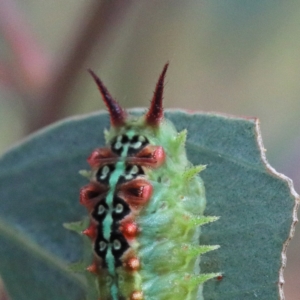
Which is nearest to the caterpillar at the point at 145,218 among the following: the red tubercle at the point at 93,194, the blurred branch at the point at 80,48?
the red tubercle at the point at 93,194

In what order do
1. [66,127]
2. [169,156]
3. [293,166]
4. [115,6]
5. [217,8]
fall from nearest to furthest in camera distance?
1. [169,156]
2. [66,127]
3. [115,6]
4. [293,166]
5. [217,8]

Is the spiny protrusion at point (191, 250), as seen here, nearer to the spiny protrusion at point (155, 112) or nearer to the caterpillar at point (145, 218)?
the caterpillar at point (145, 218)

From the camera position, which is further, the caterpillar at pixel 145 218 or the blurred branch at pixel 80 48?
the blurred branch at pixel 80 48

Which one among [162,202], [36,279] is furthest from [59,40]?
[162,202]

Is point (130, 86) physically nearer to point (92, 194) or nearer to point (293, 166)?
point (293, 166)

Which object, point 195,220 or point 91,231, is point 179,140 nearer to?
point 195,220

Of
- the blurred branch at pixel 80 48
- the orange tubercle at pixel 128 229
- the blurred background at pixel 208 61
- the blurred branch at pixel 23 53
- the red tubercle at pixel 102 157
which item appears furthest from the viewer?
the blurred background at pixel 208 61

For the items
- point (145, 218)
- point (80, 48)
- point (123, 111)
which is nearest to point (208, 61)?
point (80, 48)
